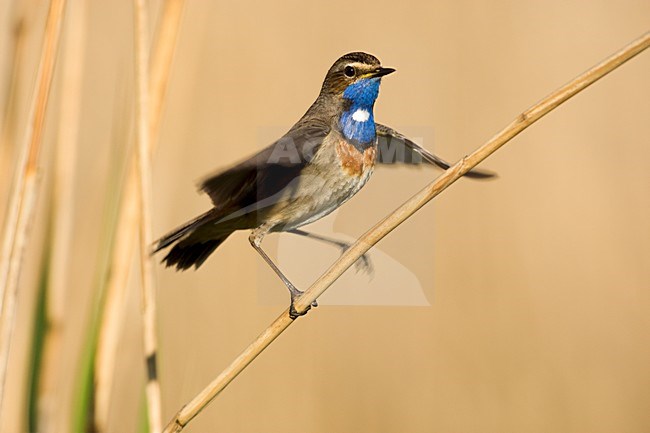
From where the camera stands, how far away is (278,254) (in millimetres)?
2984

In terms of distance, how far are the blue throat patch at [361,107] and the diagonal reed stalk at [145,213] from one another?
2.60 feet

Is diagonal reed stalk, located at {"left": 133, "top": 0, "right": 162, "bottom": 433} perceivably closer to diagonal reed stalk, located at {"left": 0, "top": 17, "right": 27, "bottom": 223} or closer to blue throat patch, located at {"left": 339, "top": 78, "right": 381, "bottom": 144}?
diagonal reed stalk, located at {"left": 0, "top": 17, "right": 27, "bottom": 223}

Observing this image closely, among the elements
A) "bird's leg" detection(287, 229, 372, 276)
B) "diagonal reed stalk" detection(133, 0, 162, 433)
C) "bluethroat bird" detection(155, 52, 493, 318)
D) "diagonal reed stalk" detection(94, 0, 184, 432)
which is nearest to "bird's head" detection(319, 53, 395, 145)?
"bluethroat bird" detection(155, 52, 493, 318)

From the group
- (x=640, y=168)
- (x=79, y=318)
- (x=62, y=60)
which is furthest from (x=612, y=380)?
(x=62, y=60)

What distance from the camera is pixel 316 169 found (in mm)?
2602

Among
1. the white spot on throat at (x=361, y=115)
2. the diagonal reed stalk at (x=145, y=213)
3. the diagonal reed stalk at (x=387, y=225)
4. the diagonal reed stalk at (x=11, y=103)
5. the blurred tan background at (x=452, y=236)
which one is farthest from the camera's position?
the blurred tan background at (x=452, y=236)

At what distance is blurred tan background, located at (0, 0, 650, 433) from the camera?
14.1 ft

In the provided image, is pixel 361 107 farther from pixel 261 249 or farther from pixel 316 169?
pixel 261 249

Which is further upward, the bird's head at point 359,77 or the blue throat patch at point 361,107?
the bird's head at point 359,77

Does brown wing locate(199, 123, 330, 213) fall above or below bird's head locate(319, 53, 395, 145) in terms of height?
below

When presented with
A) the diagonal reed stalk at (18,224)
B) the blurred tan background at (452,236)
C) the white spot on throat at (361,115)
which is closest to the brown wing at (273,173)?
the white spot on throat at (361,115)

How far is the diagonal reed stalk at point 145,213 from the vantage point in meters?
1.94

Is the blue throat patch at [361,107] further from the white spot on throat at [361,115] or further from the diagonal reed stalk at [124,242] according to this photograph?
the diagonal reed stalk at [124,242]

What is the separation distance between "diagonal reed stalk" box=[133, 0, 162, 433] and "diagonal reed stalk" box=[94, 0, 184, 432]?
0.17m
